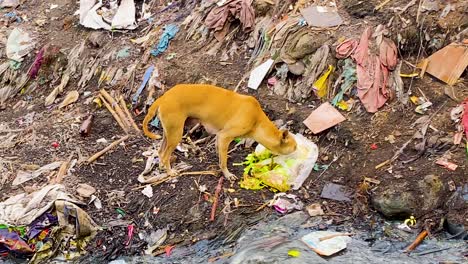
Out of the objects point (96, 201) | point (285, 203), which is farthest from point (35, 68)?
point (285, 203)

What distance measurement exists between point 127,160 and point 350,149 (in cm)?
250

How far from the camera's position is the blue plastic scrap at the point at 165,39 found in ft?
28.5

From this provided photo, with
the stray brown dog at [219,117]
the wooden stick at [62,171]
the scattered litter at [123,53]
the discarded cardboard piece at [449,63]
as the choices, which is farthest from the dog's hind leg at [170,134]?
the discarded cardboard piece at [449,63]

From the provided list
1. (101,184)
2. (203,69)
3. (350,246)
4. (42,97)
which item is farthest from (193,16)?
(350,246)

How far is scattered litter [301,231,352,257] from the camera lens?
572 centimetres

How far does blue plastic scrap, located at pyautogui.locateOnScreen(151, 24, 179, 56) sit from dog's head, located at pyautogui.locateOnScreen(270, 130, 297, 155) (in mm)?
2661

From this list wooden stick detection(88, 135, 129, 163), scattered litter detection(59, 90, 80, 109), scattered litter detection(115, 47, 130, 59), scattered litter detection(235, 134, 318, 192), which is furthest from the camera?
scattered litter detection(115, 47, 130, 59)

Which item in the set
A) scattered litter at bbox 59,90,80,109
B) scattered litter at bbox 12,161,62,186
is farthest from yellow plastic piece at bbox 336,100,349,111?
scattered litter at bbox 59,90,80,109

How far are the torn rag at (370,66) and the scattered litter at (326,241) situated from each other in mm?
1724

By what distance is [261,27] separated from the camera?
834 cm

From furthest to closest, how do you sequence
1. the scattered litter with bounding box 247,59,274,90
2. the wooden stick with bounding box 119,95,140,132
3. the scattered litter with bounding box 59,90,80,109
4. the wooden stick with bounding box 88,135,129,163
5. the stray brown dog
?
the scattered litter with bounding box 59,90,80,109, the wooden stick with bounding box 119,95,140,132, the scattered litter with bounding box 247,59,274,90, the wooden stick with bounding box 88,135,129,163, the stray brown dog

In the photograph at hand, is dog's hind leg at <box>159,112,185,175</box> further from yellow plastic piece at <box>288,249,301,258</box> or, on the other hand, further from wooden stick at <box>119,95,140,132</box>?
yellow plastic piece at <box>288,249,301,258</box>

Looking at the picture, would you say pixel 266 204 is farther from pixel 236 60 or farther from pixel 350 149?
pixel 236 60

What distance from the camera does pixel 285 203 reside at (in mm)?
6449
